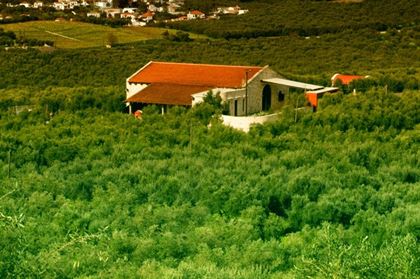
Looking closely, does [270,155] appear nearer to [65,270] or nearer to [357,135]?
[357,135]

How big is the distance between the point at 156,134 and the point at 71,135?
2.43 metres

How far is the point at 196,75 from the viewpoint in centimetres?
3209

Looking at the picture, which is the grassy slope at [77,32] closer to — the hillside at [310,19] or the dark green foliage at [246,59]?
the dark green foliage at [246,59]

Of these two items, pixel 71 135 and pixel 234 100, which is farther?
pixel 234 100

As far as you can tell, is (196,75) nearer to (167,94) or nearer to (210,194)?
(167,94)

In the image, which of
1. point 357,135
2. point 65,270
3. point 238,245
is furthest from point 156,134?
point 65,270

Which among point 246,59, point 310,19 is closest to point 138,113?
point 246,59

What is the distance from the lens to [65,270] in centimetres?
1145

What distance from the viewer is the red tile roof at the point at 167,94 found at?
28.5 meters

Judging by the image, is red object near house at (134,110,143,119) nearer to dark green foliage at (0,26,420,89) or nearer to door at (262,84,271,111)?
door at (262,84,271,111)

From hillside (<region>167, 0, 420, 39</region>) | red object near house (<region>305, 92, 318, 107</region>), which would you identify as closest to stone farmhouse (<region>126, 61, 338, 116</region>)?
red object near house (<region>305, 92, 318, 107</region>)

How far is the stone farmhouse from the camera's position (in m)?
28.7

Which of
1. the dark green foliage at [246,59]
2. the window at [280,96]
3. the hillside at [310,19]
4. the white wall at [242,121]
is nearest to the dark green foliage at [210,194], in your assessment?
the white wall at [242,121]

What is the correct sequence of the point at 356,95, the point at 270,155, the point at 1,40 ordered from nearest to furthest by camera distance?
the point at 270,155
the point at 356,95
the point at 1,40
